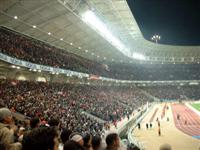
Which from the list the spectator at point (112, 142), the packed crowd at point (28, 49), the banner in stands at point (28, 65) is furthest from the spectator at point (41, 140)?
the packed crowd at point (28, 49)

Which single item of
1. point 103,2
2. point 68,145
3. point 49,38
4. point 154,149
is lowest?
point 154,149

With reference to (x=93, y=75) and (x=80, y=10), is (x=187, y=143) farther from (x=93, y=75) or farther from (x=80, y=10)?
(x=93, y=75)

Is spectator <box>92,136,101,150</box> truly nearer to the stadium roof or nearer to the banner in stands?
the banner in stands

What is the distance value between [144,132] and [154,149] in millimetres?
7979

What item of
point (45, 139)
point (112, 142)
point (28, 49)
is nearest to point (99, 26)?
point (28, 49)

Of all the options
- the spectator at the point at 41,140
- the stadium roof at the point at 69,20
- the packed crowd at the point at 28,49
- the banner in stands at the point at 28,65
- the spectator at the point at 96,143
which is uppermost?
the stadium roof at the point at 69,20

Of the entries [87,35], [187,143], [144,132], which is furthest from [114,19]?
[187,143]

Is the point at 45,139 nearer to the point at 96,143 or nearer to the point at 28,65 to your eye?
the point at 96,143

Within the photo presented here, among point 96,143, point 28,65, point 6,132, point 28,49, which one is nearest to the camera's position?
point 6,132

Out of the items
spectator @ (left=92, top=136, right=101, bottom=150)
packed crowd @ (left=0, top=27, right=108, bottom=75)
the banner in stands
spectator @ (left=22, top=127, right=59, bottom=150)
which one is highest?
packed crowd @ (left=0, top=27, right=108, bottom=75)

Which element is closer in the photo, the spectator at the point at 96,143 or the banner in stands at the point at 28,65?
the spectator at the point at 96,143

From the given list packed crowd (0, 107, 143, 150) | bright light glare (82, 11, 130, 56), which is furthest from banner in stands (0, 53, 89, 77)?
packed crowd (0, 107, 143, 150)

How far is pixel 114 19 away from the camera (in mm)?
38531

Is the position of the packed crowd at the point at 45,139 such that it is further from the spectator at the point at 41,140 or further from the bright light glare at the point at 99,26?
the bright light glare at the point at 99,26
